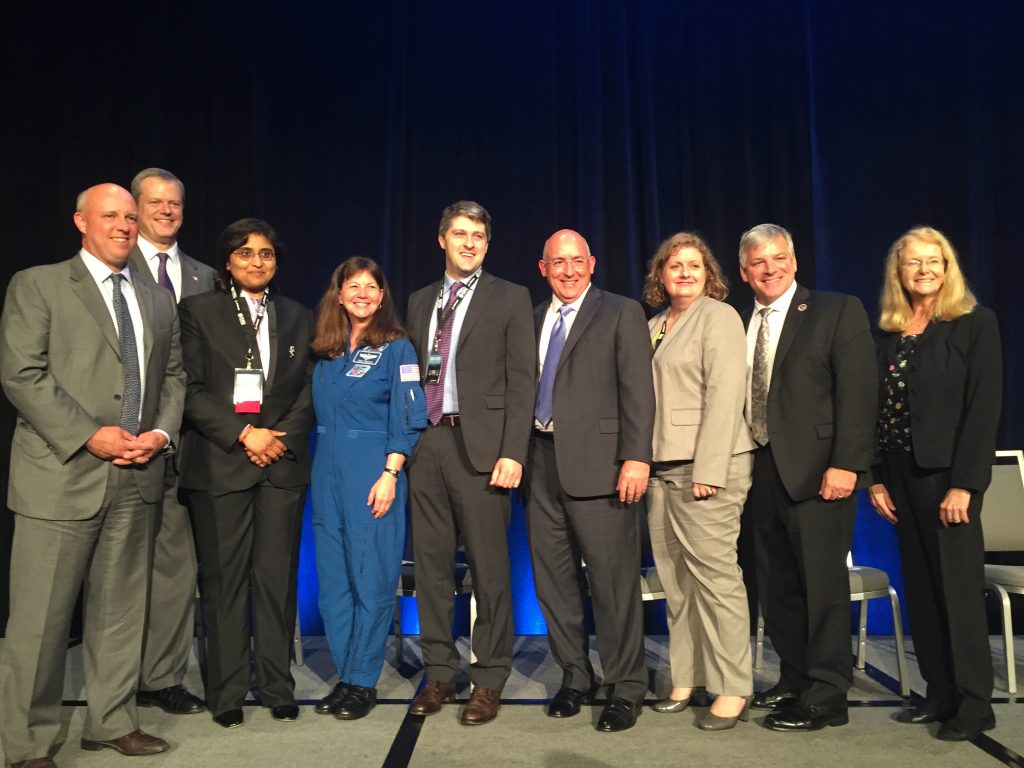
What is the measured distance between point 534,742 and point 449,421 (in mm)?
1190

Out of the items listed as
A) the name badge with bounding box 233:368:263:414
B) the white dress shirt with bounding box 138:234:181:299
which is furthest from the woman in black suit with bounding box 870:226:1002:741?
the white dress shirt with bounding box 138:234:181:299

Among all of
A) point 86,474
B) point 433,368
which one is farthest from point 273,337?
point 86,474

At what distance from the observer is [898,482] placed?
11.0 ft

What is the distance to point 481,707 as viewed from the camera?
333 centimetres

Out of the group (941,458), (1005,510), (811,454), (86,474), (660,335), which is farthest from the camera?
(1005,510)

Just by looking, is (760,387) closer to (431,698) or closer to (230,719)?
(431,698)

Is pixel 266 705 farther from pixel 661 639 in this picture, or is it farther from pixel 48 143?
pixel 48 143

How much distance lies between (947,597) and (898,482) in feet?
1.43

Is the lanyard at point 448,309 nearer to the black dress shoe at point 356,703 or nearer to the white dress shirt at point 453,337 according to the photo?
the white dress shirt at point 453,337

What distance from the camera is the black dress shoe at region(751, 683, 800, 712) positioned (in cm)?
347

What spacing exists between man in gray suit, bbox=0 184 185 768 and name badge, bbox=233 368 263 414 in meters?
0.25

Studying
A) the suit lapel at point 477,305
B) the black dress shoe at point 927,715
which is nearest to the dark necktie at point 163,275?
the suit lapel at point 477,305

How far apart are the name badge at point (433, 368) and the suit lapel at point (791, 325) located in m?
1.28

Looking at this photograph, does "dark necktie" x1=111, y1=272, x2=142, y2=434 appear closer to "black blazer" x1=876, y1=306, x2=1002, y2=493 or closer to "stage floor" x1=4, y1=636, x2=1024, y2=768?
"stage floor" x1=4, y1=636, x2=1024, y2=768
